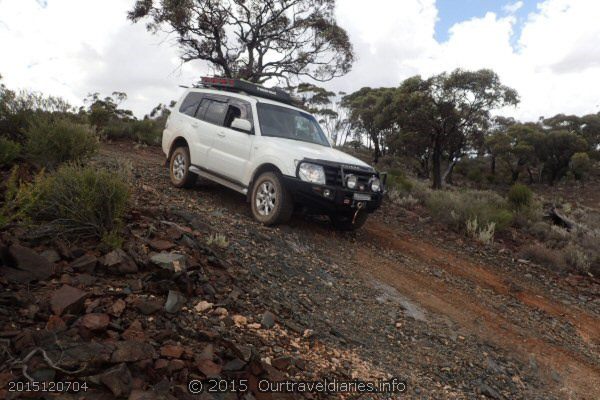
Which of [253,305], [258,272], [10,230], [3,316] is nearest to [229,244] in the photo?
[258,272]

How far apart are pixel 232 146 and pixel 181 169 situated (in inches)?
62.2

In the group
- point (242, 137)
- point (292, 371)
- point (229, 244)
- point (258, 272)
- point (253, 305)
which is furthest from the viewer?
point (242, 137)

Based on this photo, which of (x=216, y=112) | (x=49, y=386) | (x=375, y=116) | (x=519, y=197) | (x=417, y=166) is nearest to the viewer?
(x=49, y=386)

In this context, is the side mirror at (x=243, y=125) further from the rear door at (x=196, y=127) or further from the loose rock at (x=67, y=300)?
the loose rock at (x=67, y=300)

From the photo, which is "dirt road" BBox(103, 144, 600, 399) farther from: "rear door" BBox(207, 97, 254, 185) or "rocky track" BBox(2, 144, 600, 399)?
"rear door" BBox(207, 97, 254, 185)

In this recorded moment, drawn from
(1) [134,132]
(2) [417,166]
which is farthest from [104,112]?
(2) [417,166]

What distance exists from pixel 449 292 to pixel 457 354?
76.4 inches

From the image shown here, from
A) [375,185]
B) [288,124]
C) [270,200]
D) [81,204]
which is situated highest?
[288,124]

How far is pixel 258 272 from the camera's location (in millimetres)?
4832

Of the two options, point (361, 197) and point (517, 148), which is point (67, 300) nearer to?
point (361, 197)

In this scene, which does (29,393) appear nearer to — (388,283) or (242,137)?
(388,283)

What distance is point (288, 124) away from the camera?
7.84 metres

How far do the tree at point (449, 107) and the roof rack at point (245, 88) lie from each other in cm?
1519

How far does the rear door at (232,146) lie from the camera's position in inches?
288
